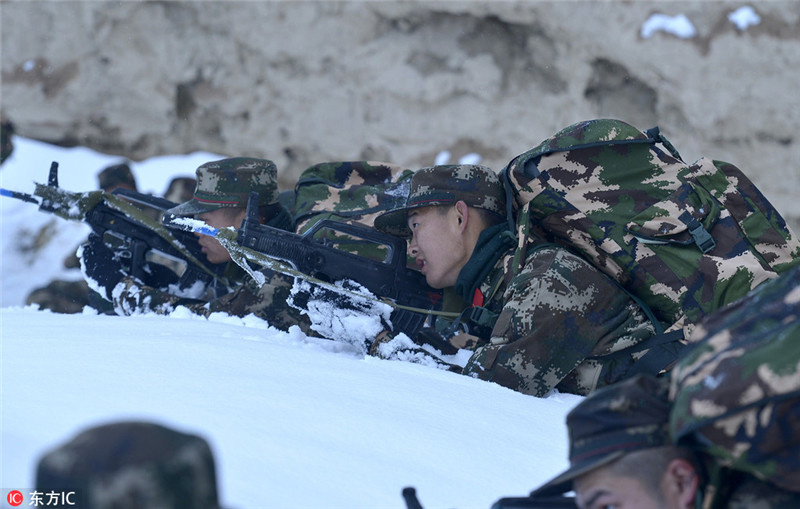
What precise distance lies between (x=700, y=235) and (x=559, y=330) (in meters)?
0.53

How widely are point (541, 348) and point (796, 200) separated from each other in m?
5.78

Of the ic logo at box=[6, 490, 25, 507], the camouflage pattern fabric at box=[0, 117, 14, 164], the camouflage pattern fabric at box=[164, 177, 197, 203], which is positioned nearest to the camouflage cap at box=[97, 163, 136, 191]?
the camouflage pattern fabric at box=[164, 177, 197, 203]

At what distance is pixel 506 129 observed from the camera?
7738 mm

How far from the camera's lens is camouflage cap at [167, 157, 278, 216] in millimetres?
3680

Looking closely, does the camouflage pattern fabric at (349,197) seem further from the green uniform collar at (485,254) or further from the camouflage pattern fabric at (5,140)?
the camouflage pattern fabric at (5,140)

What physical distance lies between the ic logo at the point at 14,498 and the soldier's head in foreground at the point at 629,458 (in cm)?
75

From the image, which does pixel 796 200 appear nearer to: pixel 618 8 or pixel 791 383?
pixel 618 8

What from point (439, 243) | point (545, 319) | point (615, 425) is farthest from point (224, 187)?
point (615, 425)

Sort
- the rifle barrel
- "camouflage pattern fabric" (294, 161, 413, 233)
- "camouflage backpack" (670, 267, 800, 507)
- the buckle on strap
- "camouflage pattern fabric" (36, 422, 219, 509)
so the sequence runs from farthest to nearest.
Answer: the rifle barrel, "camouflage pattern fabric" (294, 161, 413, 233), the buckle on strap, "camouflage backpack" (670, 267, 800, 507), "camouflage pattern fabric" (36, 422, 219, 509)

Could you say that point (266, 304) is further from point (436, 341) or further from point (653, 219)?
point (653, 219)

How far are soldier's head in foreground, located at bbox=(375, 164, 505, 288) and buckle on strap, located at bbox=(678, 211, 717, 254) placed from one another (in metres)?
0.65

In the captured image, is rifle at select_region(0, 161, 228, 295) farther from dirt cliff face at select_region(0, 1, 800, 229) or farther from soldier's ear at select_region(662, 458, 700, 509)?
dirt cliff face at select_region(0, 1, 800, 229)

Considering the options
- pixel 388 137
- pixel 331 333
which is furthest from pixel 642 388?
pixel 388 137

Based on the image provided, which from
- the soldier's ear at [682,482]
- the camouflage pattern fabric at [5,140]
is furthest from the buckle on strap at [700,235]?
the camouflage pattern fabric at [5,140]
